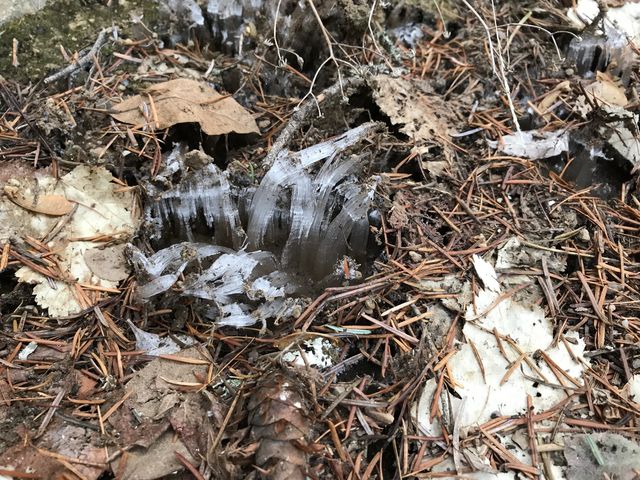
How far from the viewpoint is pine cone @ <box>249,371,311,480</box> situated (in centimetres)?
172

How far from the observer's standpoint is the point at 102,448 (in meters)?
1.82

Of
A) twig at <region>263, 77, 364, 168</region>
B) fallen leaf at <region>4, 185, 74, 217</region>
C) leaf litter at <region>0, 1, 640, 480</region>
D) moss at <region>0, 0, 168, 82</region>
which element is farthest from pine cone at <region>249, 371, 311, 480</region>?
moss at <region>0, 0, 168, 82</region>

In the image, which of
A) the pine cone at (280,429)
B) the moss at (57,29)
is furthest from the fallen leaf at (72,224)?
the pine cone at (280,429)

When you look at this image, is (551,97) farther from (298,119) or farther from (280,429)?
(280,429)

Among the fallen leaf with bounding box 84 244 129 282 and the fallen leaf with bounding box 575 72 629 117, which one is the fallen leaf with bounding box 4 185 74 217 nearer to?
the fallen leaf with bounding box 84 244 129 282

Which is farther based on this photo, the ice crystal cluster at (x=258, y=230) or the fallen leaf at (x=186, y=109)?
the fallen leaf at (x=186, y=109)

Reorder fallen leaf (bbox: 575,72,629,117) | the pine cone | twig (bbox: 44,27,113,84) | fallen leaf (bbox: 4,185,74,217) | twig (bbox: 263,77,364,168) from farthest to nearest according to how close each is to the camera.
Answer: fallen leaf (bbox: 575,72,629,117) < twig (bbox: 44,27,113,84) < twig (bbox: 263,77,364,168) < fallen leaf (bbox: 4,185,74,217) < the pine cone

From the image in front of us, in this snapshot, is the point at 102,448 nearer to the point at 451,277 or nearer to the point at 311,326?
the point at 311,326

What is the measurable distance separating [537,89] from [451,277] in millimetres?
1588

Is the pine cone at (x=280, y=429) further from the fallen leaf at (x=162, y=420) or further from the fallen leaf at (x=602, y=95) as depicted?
the fallen leaf at (x=602, y=95)

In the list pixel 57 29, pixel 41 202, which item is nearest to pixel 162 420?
pixel 41 202

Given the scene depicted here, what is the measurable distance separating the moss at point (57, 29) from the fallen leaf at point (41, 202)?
87cm

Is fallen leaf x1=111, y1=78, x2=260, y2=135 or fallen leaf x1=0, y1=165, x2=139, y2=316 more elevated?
fallen leaf x1=111, y1=78, x2=260, y2=135

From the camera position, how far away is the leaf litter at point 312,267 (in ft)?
6.30
